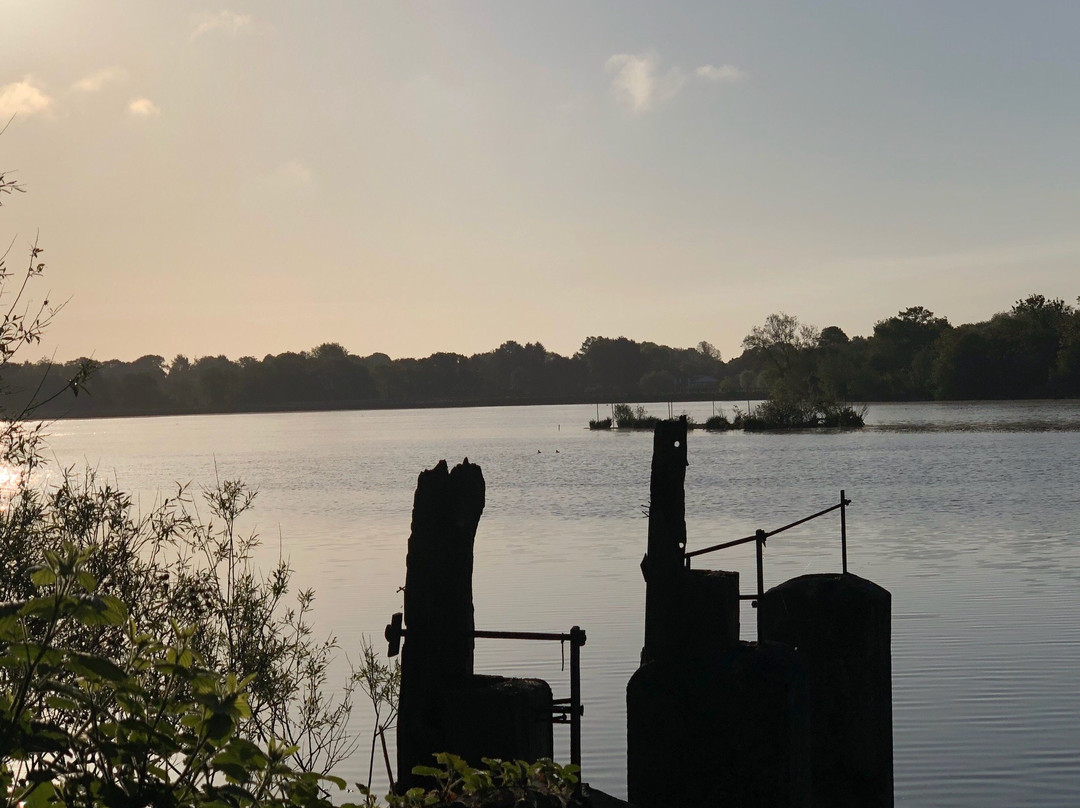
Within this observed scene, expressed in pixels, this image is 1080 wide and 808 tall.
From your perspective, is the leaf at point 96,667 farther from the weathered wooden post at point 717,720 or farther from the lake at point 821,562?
the lake at point 821,562

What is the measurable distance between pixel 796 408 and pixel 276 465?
Result: 5398 cm

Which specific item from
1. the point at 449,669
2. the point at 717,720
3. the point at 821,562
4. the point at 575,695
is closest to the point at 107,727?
the point at 449,669

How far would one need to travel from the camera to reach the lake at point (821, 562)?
13484 millimetres

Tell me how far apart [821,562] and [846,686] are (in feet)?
65.9

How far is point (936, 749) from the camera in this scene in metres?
13.1

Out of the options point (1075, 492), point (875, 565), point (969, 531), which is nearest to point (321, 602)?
point (875, 565)

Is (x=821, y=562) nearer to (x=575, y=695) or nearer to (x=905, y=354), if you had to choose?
(x=575, y=695)

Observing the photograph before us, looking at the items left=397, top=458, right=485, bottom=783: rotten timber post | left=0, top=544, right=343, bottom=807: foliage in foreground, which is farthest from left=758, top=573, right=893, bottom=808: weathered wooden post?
left=0, top=544, right=343, bottom=807: foliage in foreground

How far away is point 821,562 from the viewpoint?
2752cm

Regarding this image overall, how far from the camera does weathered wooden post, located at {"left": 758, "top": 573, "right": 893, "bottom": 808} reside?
26.3 feet

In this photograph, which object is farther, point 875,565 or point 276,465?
point 276,465

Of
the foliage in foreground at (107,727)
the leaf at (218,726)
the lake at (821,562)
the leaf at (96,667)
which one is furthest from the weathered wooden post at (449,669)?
the lake at (821,562)

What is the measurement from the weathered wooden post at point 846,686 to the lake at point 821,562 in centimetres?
→ 405

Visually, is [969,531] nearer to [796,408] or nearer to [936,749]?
[936,749]
